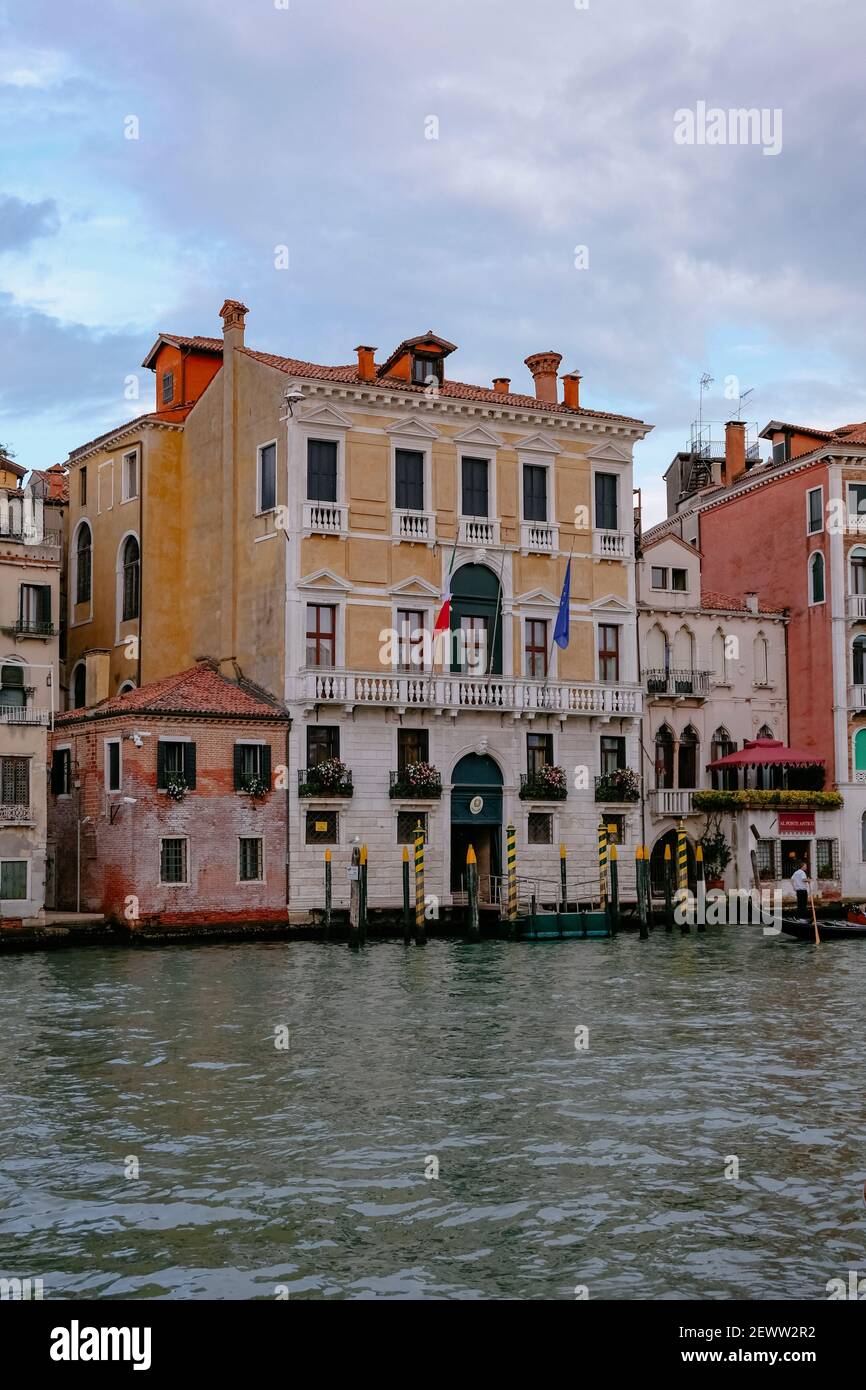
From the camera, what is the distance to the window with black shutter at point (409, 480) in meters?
36.8

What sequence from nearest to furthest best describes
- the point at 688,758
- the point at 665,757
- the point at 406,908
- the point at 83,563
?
the point at 406,908 < the point at 665,757 < the point at 688,758 < the point at 83,563

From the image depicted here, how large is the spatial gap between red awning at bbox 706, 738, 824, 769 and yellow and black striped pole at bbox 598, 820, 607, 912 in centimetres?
467

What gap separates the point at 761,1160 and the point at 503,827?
25.1m

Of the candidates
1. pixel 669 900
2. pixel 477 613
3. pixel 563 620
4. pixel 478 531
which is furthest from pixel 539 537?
pixel 669 900

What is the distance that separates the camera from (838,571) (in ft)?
139

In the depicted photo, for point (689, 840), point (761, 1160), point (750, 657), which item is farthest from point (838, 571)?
point (761, 1160)

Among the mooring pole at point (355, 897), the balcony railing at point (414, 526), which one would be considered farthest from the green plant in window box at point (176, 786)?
the balcony railing at point (414, 526)

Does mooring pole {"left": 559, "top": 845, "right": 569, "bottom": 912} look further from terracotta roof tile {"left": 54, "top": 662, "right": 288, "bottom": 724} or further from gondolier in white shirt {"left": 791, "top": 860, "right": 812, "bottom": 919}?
terracotta roof tile {"left": 54, "top": 662, "right": 288, "bottom": 724}

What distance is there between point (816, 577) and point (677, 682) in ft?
16.8

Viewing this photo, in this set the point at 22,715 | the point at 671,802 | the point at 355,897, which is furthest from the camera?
the point at 671,802

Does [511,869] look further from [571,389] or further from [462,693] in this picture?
[571,389]

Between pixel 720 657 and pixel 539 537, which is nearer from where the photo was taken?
pixel 539 537

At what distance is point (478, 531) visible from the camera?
3762 centimetres

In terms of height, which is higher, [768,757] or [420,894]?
[768,757]
